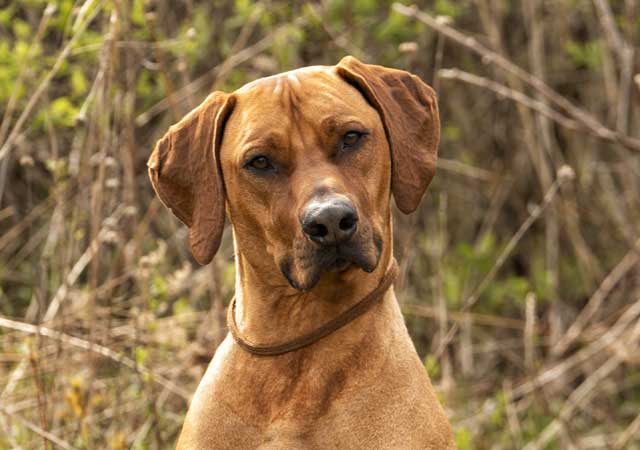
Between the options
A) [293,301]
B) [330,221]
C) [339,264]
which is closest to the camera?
[330,221]

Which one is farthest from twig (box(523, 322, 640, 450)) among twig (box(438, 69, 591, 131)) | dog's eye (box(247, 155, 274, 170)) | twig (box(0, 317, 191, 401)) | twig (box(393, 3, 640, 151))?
dog's eye (box(247, 155, 274, 170))

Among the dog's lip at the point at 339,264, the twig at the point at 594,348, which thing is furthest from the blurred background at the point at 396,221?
the dog's lip at the point at 339,264

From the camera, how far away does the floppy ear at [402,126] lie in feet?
12.7

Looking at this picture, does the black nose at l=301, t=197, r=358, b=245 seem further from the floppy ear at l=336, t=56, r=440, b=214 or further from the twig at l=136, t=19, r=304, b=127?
the twig at l=136, t=19, r=304, b=127

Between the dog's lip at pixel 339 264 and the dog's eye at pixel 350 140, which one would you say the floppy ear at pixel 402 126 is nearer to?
the dog's eye at pixel 350 140

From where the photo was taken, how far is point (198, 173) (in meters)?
3.91

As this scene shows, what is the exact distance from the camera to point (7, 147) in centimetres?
533

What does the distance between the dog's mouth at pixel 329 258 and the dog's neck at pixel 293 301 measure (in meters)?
0.13

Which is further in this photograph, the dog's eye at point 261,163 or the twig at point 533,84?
the twig at point 533,84

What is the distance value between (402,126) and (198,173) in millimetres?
633

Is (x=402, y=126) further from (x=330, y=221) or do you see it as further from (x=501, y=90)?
(x=501, y=90)

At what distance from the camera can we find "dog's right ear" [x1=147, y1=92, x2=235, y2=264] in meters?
3.89

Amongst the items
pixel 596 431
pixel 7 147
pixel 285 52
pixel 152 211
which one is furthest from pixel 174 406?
pixel 596 431

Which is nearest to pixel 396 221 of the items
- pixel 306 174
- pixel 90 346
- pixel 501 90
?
pixel 501 90
